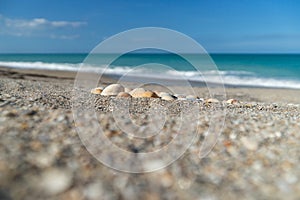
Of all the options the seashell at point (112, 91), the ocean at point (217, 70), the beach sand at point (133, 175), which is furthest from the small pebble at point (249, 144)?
the ocean at point (217, 70)

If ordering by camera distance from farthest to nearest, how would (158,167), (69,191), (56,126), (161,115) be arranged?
1. (161,115)
2. (56,126)
3. (158,167)
4. (69,191)

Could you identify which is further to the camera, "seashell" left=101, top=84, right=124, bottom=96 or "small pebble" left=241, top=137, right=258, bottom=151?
"seashell" left=101, top=84, right=124, bottom=96

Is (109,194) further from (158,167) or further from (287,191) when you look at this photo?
(287,191)

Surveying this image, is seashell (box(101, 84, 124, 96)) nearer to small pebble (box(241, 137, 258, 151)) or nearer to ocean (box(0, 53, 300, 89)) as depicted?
ocean (box(0, 53, 300, 89))

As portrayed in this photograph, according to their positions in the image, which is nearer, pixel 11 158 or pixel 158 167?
pixel 11 158

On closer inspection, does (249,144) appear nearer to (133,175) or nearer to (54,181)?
(133,175)

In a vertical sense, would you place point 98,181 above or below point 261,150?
below

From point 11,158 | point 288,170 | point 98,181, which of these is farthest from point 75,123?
point 288,170

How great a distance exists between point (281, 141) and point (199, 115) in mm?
1270

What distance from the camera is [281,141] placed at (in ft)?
10.2

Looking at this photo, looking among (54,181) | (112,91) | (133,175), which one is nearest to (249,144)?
(133,175)

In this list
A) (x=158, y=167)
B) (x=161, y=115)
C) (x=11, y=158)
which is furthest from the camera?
(x=161, y=115)

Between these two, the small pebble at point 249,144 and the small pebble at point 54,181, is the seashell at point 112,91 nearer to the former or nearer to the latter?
the small pebble at point 249,144

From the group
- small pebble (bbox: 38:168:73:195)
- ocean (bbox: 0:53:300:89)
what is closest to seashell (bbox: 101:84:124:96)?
ocean (bbox: 0:53:300:89)
